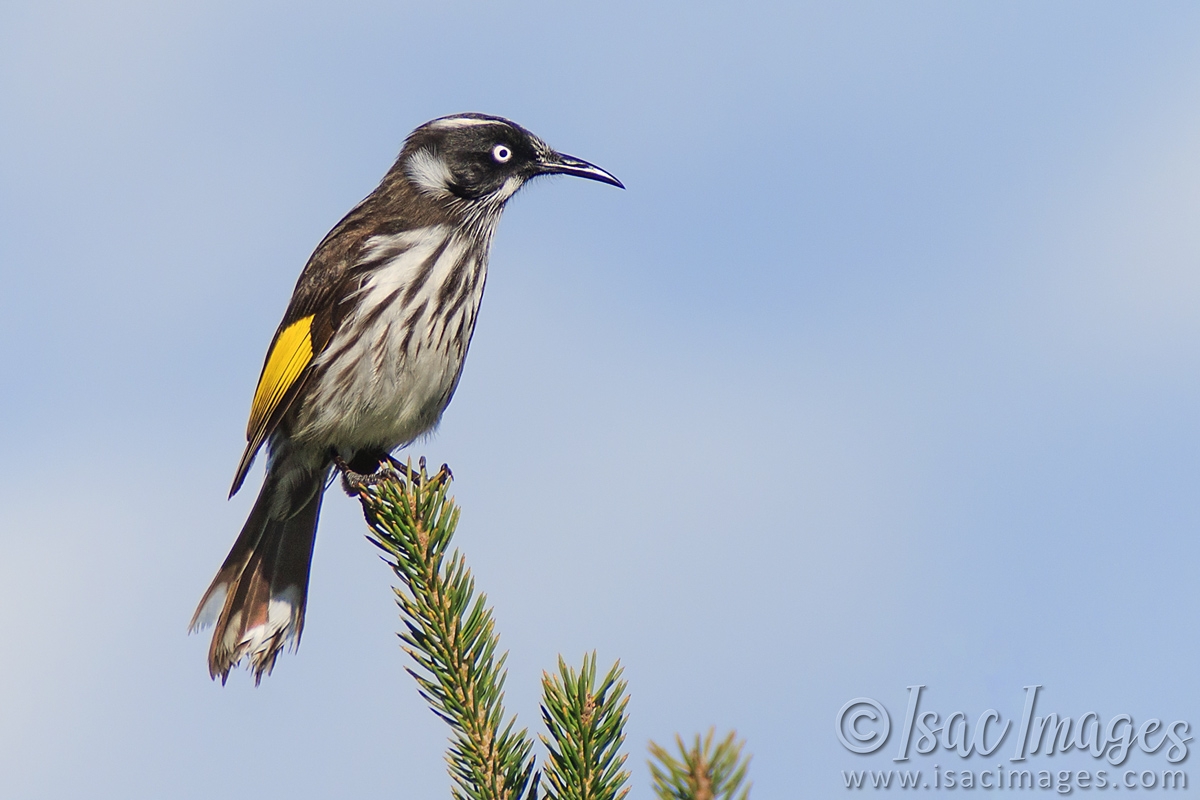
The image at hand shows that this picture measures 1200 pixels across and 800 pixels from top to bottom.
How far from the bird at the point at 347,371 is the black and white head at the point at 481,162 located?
0.7 inches

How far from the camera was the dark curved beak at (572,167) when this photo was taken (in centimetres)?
760

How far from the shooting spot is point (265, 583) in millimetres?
6570

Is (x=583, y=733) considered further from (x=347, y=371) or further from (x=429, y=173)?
(x=429, y=173)

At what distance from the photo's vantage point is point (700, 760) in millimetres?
2176

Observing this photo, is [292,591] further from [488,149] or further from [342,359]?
[488,149]

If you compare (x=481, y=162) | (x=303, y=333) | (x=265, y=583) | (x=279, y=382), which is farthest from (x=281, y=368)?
(x=481, y=162)

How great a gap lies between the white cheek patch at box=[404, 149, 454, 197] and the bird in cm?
1

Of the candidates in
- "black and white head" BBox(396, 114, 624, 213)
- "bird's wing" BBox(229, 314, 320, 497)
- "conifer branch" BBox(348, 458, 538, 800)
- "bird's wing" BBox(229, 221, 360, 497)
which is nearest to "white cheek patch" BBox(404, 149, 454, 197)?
"black and white head" BBox(396, 114, 624, 213)

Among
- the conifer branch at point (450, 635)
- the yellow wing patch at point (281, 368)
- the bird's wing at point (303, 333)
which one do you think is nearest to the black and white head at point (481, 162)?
the bird's wing at point (303, 333)

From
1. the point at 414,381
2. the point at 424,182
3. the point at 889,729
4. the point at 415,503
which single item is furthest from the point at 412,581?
the point at 424,182

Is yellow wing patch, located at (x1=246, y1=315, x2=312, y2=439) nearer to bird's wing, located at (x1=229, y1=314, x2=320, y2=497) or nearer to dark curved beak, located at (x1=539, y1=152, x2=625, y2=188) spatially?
bird's wing, located at (x1=229, y1=314, x2=320, y2=497)

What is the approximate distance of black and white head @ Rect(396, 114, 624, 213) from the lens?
24.4ft

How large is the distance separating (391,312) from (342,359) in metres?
0.40

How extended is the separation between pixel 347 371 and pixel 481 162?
74.3 inches
